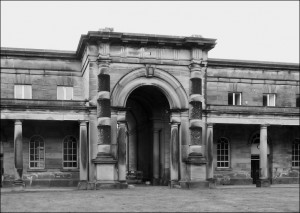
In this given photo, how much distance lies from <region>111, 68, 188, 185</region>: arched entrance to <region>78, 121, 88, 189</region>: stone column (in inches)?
73.9

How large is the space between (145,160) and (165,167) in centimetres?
371

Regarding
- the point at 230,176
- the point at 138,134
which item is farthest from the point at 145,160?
the point at 230,176

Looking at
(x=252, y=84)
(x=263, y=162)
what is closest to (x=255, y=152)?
(x=263, y=162)

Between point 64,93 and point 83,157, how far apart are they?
487 cm

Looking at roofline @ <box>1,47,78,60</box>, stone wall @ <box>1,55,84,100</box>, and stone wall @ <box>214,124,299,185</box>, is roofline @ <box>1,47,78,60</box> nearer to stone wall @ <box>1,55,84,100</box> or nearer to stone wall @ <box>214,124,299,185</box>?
stone wall @ <box>1,55,84,100</box>

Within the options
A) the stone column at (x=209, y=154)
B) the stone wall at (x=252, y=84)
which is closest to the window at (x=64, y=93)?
the stone column at (x=209, y=154)

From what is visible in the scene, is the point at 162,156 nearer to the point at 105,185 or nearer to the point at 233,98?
the point at 105,185

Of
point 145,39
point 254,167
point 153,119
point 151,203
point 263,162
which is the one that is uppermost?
point 145,39

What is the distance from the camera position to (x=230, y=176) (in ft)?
107

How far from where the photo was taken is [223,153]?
32.9 metres

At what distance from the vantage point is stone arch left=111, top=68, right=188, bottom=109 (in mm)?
27562

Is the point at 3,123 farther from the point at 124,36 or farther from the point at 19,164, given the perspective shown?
the point at 124,36

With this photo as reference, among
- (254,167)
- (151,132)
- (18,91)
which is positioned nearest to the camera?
(18,91)

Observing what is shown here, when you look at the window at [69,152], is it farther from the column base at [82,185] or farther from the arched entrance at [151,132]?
the arched entrance at [151,132]
